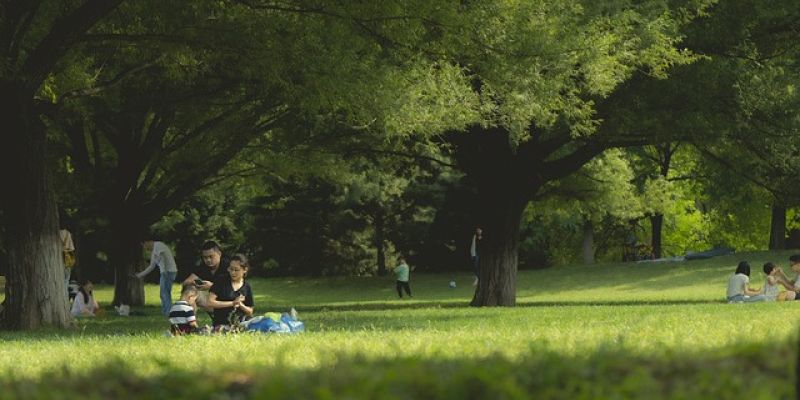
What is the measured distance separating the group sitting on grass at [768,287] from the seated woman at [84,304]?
14.6 m

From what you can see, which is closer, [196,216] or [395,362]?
[395,362]

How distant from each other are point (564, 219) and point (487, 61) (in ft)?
109

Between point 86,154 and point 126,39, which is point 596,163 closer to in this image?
point 86,154

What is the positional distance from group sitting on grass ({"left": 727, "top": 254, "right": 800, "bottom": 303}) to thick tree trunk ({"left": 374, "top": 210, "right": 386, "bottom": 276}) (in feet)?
97.9

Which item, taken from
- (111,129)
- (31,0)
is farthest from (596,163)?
(31,0)

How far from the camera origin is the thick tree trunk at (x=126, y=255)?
31.8 m

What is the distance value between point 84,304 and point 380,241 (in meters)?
27.9

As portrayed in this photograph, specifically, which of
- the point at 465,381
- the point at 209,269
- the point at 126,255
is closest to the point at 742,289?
the point at 209,269

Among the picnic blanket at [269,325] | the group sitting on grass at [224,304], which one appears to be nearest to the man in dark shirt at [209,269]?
the group sitting on grass at [224,304]

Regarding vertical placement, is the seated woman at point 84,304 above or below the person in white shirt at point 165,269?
below

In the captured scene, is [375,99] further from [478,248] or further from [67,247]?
[478,248]

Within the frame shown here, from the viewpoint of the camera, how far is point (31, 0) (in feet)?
57.7

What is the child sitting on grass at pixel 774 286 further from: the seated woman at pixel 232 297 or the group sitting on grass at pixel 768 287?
the seated woman at pixel 232 297

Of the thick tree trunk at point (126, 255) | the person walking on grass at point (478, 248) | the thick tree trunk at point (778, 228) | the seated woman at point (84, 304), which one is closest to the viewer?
the seated woman at point (84, 304)
